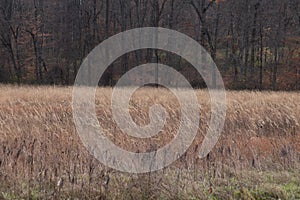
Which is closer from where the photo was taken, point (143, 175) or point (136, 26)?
point (143, 175)

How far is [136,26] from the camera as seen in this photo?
3133cm

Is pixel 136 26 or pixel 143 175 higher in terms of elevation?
pixel 136 26

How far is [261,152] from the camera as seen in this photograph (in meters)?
4.84

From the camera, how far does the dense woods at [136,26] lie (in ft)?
88.7

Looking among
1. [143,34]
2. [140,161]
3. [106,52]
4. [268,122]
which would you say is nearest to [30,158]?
[140,161]

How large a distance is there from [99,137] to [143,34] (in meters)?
26.2

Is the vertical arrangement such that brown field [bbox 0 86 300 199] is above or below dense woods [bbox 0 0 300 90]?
below

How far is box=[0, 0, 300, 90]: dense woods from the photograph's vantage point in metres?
27.0

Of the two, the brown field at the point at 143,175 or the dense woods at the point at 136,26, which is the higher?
the dense woods at the point at 136,26

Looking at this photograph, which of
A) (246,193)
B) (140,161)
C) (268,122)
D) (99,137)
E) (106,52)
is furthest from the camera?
(106,52)

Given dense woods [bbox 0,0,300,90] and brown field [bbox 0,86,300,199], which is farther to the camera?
dense woods [bbox 0,0,300,90]

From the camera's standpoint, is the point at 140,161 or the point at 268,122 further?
the point at 268,122

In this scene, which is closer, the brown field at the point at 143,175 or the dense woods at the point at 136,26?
the brown field at the point at 143,175

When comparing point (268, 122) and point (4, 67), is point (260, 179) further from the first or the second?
point (4, 67)
